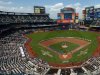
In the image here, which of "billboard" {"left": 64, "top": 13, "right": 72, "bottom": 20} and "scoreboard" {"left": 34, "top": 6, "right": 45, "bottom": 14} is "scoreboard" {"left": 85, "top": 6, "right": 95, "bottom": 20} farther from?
"scoreboard" {"left": 34, "top": 6, "right": 45, "bottom": 14}

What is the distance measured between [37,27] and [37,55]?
70.0 metres

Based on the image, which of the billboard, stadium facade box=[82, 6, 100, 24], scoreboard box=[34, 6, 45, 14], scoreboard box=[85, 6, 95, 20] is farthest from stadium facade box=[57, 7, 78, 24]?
scoreboard box=[34, 6, 45, 14]

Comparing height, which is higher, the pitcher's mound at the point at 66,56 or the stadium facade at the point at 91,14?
the stadium facade at the point at 91,14

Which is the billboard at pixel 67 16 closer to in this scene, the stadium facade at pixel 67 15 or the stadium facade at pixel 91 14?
the stadium facade at pixel 67 15

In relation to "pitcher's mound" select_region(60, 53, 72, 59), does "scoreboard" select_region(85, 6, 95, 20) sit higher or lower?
higher

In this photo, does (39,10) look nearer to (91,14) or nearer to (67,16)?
(67,16)

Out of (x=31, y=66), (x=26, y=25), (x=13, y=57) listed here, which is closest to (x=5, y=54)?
(x=13, y=57)

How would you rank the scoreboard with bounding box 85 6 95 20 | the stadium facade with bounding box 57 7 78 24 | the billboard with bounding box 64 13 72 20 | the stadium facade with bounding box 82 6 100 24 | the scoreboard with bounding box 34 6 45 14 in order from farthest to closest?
the billboard with bounding box 64 13 72 20
the stadium facade with bounding box 57 7 78 24
the scoreboard with bounding box 34 6 45 14
the scoreboard with bounding box 85 6 95 20
the stadium facade with bounding box 82 6 100 24

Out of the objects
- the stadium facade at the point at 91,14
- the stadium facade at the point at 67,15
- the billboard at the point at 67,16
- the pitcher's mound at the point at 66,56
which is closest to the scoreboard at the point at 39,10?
the stadium facade at the point at 67,15

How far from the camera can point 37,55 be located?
70938mm

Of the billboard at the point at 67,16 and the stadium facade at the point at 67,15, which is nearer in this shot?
the stadium facade at the point at 67,15

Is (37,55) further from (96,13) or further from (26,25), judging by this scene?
(96,13)

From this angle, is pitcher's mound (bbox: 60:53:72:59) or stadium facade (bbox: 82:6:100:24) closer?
pitcher's mound (bbox: 60:53:72:59)

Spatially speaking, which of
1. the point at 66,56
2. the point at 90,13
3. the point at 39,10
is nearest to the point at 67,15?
the point at 90,13
